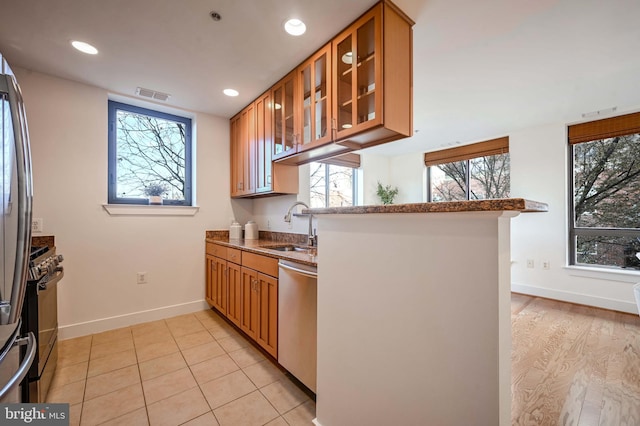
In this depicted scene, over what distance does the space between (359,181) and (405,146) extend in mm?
1072

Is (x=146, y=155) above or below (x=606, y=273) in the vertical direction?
above

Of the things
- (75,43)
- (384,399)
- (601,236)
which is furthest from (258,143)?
(601,236)

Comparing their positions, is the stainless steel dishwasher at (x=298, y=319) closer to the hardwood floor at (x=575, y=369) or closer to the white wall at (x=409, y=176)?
the hardwood floor at (x=575, y=369)

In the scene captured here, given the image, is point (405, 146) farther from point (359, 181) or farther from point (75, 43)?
point (75, 43)

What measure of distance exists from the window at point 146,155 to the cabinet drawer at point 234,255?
1.12 metres

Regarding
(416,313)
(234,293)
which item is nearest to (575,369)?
(416,313)

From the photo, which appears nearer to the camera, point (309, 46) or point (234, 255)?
point (309, 46)

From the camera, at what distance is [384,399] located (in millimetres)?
1077

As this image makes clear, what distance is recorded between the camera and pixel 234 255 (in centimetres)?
251

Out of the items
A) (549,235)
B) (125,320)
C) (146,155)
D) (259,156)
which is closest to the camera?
(125,320)

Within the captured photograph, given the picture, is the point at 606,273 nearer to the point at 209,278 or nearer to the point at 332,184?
the point at 332,184

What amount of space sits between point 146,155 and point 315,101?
2148 millimetres

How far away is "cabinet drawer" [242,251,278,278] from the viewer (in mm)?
1897

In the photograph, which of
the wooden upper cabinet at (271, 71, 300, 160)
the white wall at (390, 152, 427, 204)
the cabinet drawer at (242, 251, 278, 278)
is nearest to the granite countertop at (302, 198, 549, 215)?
the cabinet drawer at (242, 251, 278, 278)
